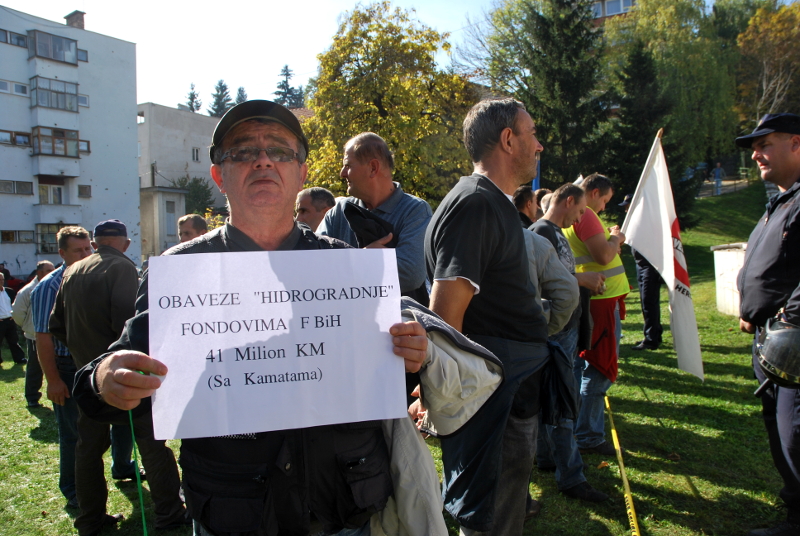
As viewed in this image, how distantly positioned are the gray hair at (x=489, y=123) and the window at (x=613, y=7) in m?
69.6

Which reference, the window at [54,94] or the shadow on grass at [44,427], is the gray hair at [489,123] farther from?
the window at [54,94]

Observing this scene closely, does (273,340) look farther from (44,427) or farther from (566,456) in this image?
(44,427)

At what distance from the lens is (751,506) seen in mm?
3730

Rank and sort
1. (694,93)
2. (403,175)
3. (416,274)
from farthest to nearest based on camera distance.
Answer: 1. (694,93)
2. (403,175)
3. (416,274)

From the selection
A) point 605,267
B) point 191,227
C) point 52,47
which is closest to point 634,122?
point 605,267

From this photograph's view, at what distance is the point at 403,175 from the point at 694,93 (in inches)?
880

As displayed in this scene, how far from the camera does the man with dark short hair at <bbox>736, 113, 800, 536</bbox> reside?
2.96m

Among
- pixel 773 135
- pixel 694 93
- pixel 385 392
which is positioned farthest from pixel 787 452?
pixel 694 93

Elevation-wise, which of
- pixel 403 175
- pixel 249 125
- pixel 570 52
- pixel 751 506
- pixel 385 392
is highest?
pixel 570 52

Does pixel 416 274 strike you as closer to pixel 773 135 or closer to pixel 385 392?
pixel 385 392

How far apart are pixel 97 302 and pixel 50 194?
34.4 meters

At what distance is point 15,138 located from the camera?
30891mm

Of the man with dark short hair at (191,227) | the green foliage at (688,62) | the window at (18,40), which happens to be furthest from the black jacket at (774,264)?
the window at (18,40)

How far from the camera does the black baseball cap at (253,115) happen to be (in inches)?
67.2
